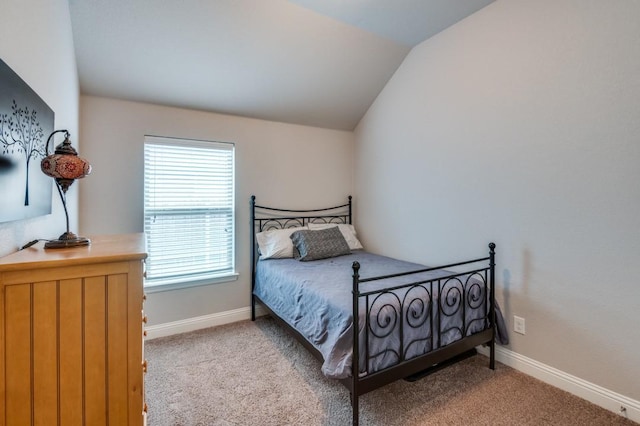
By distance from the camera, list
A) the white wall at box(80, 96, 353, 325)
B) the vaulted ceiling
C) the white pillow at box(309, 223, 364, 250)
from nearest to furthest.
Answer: the vaulted ceiling → the white wall at box(80, 96, 353, 325) → the white pillow at box(309, 223, 364, 250)

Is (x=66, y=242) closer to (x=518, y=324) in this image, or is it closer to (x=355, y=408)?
(x=355, y=408)

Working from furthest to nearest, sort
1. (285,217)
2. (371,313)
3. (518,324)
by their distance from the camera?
1. (285,217)
2. (518,324)
3. (371,313)

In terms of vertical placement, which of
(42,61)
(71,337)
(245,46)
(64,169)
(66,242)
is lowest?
(71,337)

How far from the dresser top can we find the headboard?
6.81 feet

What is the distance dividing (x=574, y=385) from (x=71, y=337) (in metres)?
2.79

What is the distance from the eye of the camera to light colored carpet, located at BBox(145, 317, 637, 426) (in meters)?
1.79

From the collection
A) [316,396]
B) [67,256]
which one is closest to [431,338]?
[316,396]

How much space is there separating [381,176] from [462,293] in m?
1.72

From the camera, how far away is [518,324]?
231 centimetres

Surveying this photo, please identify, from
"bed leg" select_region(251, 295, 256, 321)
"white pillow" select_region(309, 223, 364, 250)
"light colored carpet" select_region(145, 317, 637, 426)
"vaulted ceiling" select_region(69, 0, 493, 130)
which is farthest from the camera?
"white pillow" select_region(309, 223, 364, 250)

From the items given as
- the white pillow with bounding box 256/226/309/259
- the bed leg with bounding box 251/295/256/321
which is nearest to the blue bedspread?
the white pillow with bounding box 256/226/309/259

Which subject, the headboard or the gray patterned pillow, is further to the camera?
the headboard

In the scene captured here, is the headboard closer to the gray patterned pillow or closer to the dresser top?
the gray patterned pillow

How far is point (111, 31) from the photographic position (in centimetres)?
221
